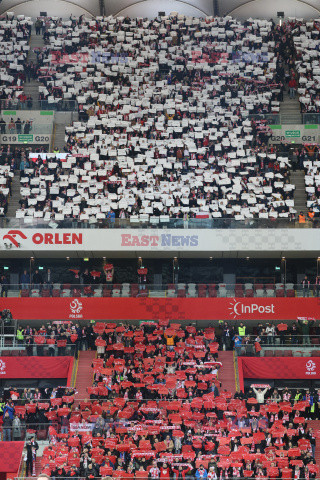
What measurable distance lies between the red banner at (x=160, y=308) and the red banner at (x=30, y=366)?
3244 mm

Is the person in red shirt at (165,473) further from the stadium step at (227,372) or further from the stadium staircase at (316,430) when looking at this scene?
the stadium step at (227,372)

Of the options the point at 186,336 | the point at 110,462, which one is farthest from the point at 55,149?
the point at 110,462

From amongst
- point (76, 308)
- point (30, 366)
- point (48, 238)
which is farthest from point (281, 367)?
point (48, 238)

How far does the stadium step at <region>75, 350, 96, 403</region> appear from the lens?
39166 mm

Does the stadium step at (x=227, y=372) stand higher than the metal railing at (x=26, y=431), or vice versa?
the stadium step at (x=227, y=372)

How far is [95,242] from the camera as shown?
44.1 m

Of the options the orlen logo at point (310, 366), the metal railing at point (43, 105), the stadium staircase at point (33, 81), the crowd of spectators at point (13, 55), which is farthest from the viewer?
the crowd of spectators at point (13, 55)

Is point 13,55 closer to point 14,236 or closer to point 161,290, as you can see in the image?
point 14,236

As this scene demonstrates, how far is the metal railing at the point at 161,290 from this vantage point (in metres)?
43.3

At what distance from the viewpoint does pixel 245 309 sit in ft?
142

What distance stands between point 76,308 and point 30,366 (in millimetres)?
4196

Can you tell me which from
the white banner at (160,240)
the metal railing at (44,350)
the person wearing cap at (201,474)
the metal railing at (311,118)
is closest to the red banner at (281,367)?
the white banner at (160,240)

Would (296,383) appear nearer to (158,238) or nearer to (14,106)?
(158,238)

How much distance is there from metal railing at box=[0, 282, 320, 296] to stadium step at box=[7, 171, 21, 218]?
14.0 feet
